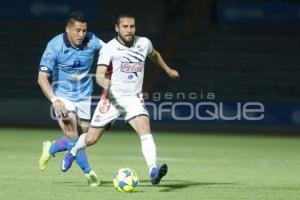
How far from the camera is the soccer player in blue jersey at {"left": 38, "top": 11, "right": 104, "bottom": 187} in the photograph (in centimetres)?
972

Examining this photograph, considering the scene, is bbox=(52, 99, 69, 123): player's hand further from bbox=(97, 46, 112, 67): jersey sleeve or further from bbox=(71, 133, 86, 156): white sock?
bbox=(97, 46, 112, 67): jersey sleeve

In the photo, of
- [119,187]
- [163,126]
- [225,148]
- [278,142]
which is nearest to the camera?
[119,187]

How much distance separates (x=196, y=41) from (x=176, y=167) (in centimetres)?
1381

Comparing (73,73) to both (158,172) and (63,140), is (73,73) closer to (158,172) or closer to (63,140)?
(63,140)

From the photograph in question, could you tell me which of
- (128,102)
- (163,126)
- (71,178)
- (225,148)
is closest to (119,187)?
(128,102)

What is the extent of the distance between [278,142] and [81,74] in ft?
28.5

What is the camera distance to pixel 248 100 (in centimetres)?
2316

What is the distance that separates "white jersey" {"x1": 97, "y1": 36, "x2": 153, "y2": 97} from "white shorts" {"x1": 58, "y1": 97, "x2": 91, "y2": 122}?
1.91 ft

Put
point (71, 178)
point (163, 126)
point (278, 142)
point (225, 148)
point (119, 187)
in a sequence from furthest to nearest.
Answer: point (163, 126) < point (278, 142) < point (225, 148) < point (71, 178) < point (119, 187)

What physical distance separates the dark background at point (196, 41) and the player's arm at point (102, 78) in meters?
14.0

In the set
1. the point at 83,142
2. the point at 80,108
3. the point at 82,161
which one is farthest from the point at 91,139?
the point at 80,108

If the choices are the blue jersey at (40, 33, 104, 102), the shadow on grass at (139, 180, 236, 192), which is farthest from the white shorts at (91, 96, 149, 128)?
the shadow on grass at (139, 180, 236, 192)

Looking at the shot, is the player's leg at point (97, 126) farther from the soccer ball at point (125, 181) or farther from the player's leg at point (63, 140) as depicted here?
the soccer ball at point (125, 181)

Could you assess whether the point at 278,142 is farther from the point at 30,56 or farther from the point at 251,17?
the point at 30,56
